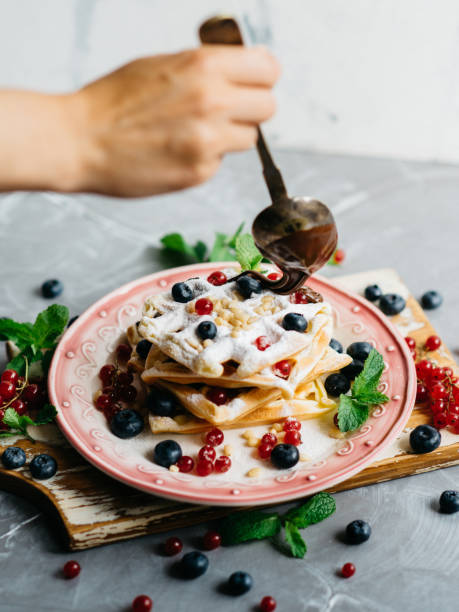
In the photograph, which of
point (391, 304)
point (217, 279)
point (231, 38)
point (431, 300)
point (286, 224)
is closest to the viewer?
point (231, 38)

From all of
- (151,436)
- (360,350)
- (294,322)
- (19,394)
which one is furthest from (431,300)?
(19,394)

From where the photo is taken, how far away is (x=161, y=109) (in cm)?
185

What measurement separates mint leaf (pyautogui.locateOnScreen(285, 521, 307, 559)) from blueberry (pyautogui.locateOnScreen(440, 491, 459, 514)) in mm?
459

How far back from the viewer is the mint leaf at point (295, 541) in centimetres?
224

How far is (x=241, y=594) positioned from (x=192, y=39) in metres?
3.11

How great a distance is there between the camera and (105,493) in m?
2.34

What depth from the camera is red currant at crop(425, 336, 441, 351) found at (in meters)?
2.86

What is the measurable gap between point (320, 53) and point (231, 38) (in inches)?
97.7

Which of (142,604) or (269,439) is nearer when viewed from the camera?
(142,604)

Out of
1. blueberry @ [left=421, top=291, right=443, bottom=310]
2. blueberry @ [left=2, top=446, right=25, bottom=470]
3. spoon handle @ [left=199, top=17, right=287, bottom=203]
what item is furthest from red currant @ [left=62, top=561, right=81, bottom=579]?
blueberry @ [left=421, top=291, right=443, bottom=310]

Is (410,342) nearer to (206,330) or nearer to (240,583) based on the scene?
(206,330)

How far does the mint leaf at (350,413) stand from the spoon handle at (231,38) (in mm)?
743

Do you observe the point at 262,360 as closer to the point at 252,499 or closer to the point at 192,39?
the point at 252,499

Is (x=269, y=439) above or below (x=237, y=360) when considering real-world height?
below
